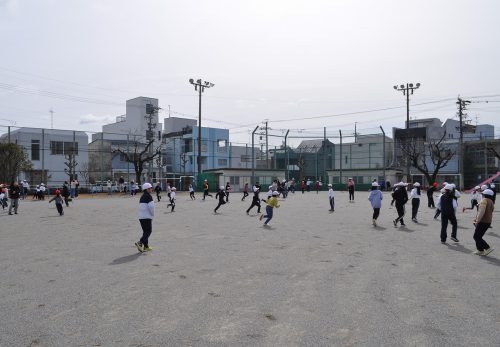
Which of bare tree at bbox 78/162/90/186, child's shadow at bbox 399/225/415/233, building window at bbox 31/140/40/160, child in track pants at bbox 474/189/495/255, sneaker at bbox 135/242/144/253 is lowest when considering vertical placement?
child's shadow at bbox 399/225/415/233

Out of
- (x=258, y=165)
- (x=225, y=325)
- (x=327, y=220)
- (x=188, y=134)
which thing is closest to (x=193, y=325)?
(x=225, y=325)

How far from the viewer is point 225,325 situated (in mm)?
4879

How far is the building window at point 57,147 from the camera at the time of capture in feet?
146

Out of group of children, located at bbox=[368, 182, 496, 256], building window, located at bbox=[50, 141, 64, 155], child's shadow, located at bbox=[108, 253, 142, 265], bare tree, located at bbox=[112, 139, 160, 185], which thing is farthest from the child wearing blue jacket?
building window, located at bbox=[50, 141, 64, 155]

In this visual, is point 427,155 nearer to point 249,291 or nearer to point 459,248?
point 459,248

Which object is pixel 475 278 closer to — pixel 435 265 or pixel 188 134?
pixel 435 265

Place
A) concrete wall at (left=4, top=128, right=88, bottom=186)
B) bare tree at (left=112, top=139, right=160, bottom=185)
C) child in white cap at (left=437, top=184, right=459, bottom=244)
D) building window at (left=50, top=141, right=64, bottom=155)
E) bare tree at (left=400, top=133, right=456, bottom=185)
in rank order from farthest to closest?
bare tree at (left=400, top=133, right=456, bottom=185) < building window at (left=50, top=141, right=64, bottom=155) < bare tree at (left=112, top=139, right=160, bottom=185) < concrete wall at (left=4, top=128, right=88, bottom=186) < child in white cap at (left=437, top=184, right=459, bottom=244)

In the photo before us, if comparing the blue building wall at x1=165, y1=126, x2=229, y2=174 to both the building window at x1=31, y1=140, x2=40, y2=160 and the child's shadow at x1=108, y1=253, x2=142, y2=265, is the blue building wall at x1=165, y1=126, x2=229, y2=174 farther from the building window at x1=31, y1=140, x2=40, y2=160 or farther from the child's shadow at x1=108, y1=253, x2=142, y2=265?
the child's shadow at x1=108, y1=253, x2=142, y2=265

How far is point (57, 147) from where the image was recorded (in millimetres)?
45531

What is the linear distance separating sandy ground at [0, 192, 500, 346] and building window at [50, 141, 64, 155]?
35556mm

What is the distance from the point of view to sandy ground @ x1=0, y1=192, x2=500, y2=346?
461cm

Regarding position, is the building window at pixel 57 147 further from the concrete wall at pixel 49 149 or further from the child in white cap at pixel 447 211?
the child in white cap at pixel 447 211

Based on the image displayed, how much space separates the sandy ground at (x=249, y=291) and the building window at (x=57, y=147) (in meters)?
35.6

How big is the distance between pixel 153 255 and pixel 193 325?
467 centimetres
